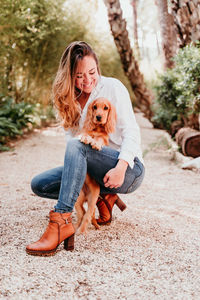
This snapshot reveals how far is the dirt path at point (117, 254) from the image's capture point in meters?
1.70

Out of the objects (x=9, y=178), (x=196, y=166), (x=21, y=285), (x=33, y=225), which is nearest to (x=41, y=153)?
(x=9, y=178)

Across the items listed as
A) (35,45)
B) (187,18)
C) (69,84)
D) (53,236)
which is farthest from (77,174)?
(35,45)

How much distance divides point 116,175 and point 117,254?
51 cm

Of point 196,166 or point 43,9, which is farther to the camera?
point 43,9

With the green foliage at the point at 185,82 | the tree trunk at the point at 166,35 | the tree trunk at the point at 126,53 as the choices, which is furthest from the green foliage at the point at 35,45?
the green foliage at the point at 185,82

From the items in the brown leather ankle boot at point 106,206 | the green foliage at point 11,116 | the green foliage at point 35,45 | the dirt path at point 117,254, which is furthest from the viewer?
the green foliage at point 35,45

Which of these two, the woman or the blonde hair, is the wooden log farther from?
the blonde hair

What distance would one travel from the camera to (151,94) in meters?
9.60

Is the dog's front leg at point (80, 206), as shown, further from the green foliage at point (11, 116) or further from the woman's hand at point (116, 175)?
the green foliage at point (11, 116)

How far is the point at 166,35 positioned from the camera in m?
8.90

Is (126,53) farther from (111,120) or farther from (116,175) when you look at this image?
(116,175)

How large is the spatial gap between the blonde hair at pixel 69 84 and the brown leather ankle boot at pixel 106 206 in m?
0.63

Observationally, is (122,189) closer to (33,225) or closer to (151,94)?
(33,225)

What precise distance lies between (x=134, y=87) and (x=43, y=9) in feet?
10.3
